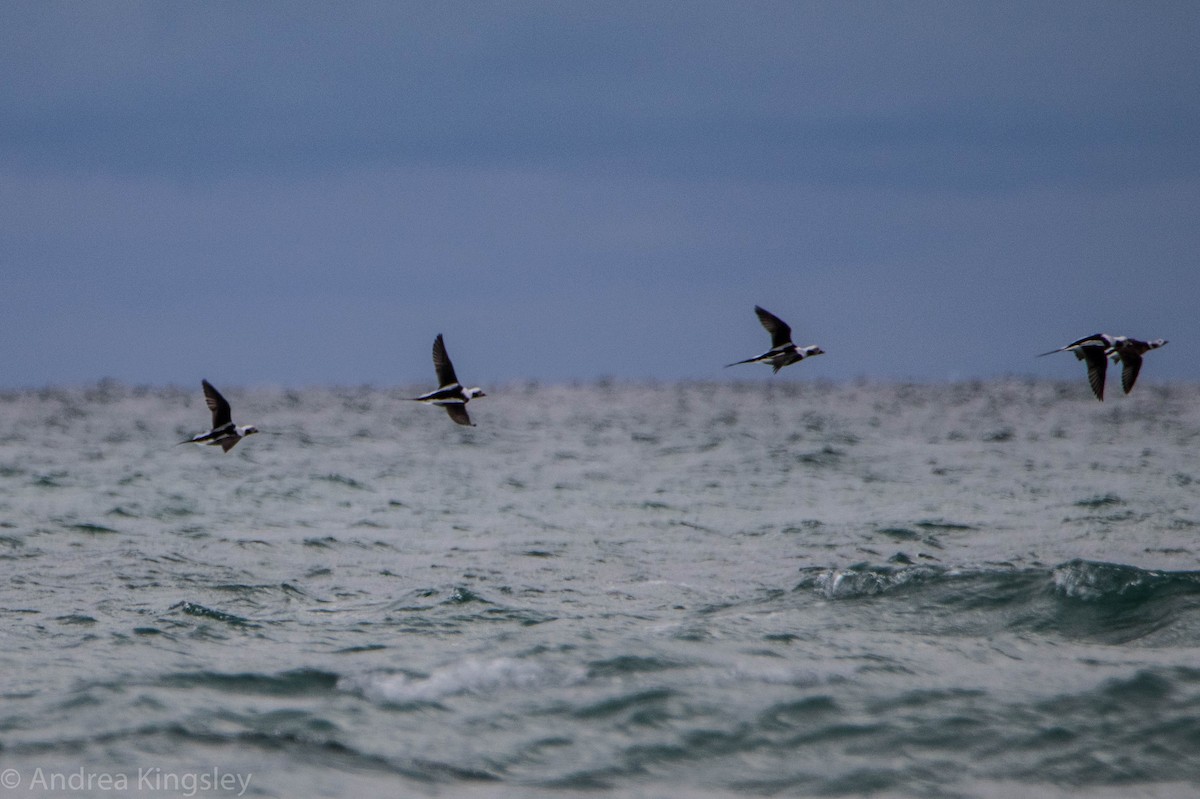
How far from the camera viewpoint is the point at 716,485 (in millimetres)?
35875

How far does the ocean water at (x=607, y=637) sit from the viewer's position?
11.6 meters

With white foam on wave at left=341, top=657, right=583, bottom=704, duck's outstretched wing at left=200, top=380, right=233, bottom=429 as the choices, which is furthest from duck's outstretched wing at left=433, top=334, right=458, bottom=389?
white foam on wave at left=341, top=657, right=583, bottom=704

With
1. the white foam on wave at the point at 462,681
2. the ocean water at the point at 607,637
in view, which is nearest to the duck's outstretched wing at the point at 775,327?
the ocean water at the point at 607,637

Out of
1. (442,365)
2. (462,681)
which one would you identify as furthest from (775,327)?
(462,681)

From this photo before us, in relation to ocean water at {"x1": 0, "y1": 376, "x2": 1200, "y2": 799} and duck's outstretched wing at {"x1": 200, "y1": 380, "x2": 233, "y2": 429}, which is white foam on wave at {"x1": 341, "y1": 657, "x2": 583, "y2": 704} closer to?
ocean water at {"x1": 0, "y1": 376, "x2": 1200, "y2": 799}

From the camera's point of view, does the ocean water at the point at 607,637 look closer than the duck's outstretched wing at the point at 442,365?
Yes

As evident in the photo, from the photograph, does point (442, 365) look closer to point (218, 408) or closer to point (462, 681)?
point (218, 408)

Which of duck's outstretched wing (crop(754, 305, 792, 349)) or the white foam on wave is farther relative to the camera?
duck's outstretched wing (crop(754, 305, 792, 349))

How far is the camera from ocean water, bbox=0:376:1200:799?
38.1 feet

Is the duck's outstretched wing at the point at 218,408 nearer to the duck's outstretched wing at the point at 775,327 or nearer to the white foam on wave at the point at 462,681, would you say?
the white foam on wave at the point at 462,681

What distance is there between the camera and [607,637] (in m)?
15.8

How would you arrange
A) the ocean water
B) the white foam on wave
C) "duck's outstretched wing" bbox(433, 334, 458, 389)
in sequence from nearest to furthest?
the ocean water, the white foam on wave, "duck's outstretched wing" bbox(433, 334, 458, 389)

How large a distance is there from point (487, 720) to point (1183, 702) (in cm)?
643

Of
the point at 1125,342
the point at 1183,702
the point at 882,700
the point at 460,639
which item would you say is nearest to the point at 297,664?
the point at 460,639
